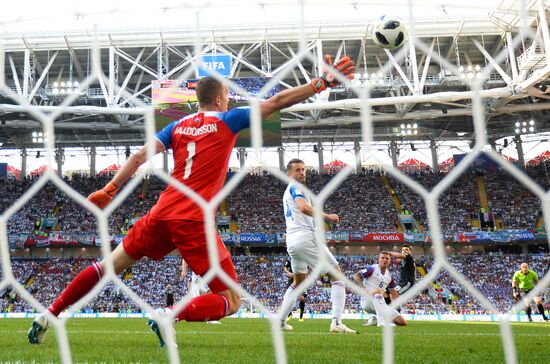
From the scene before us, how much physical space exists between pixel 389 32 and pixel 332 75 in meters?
5.71

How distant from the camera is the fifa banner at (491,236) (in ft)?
87.7

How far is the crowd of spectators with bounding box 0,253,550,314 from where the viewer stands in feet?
68.5

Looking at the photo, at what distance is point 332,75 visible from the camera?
2566 millimetres

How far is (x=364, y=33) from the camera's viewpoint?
2167 cm

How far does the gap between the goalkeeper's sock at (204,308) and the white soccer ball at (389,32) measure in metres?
5.70

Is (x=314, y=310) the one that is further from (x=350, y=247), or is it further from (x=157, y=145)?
(x=157, y=145)

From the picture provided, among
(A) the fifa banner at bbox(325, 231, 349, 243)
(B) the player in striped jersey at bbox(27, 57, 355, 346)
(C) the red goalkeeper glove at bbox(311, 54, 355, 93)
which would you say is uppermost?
(C) the red goalkeeper glove at bbox(311, 54, 355, 93)

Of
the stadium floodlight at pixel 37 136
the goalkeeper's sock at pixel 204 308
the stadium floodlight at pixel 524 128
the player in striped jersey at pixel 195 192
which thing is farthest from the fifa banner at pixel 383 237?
the goalkeeper's sock at pixel 204 308

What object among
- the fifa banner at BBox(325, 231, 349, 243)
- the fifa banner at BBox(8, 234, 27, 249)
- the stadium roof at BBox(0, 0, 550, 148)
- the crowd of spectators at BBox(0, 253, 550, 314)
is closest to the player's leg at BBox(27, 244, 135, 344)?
the stadium roof at BBox(0, 0, 550, 148)

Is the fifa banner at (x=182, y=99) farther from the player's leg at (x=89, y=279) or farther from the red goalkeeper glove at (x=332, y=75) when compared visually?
the red goalkeeper glove at (x=332, y=75)

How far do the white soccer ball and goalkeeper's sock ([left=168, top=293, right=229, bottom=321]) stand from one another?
18.7ft

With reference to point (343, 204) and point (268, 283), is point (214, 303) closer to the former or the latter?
point (268, 283)

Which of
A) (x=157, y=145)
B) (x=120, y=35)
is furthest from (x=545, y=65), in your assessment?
(x=157, y=145)

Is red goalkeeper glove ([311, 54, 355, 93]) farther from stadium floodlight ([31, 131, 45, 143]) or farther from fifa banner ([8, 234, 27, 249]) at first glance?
stadium floodlight ([31, 131, 45, 143])
